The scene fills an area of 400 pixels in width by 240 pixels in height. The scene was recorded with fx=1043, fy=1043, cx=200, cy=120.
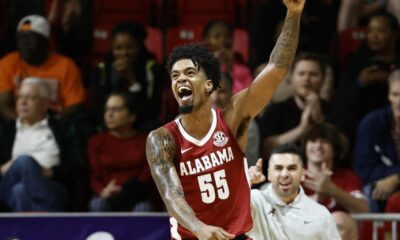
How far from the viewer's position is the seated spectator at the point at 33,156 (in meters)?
8.48

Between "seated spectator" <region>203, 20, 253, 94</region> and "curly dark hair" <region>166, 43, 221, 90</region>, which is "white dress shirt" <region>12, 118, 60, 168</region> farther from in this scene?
"curly dark hair" <region>166, 43, 221, 90</region>

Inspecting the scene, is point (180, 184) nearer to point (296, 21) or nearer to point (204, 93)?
point (204, 93)

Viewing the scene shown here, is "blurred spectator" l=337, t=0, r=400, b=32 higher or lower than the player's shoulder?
higher

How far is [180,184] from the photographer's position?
5691 millimetres

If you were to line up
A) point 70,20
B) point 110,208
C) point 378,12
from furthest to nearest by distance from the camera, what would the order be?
point 70,20, point 378,12, point 110,208

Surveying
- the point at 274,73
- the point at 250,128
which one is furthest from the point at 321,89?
the point at 274,73

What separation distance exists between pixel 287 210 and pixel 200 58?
69.1 inches

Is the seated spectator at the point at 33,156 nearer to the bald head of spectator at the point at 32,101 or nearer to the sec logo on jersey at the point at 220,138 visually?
the bald head of spectator at the point at 32,101

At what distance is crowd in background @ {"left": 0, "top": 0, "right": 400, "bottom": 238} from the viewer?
27.8 feet

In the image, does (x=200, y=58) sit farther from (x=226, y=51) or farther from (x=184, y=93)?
(x=226, y=51)

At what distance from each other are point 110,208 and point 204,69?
299cm

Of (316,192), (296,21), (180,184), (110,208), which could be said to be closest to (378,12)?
(316,192)

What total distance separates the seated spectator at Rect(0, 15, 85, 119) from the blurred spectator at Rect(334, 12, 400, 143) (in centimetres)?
244

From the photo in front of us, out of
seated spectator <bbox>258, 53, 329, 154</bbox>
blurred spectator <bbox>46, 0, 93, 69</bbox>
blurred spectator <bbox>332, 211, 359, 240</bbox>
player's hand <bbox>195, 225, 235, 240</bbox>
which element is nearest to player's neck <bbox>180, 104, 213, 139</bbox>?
player's hand <bbox>195, 225, 235, 240</bbox>
